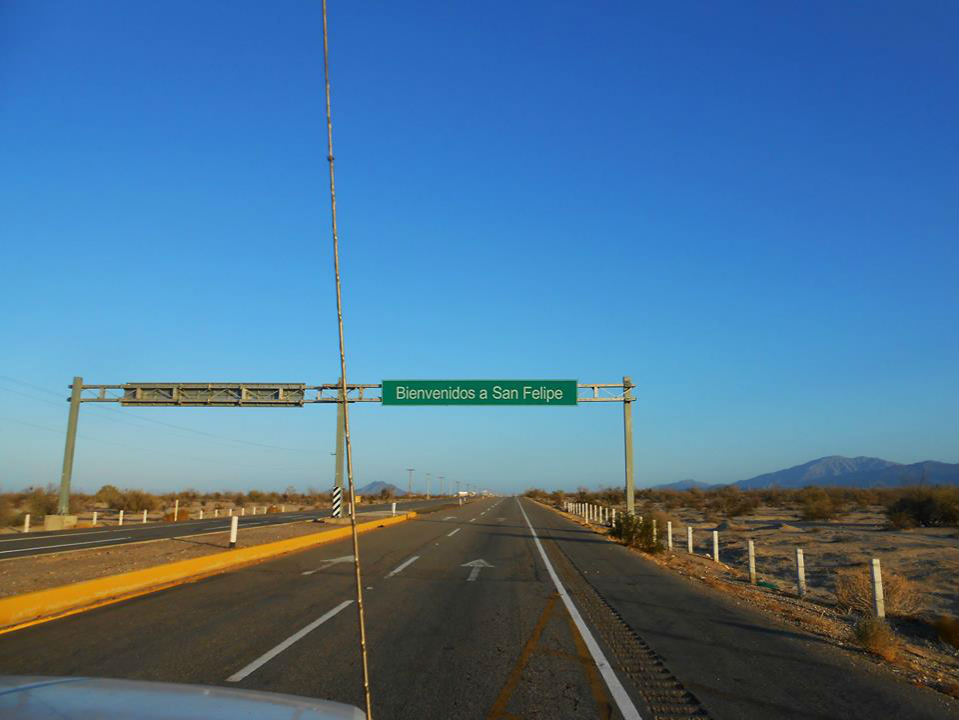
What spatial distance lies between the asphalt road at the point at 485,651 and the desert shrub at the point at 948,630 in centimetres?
303

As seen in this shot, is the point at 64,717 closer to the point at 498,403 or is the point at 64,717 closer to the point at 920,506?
the point at 498,403

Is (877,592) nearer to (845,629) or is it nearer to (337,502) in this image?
(845,629)

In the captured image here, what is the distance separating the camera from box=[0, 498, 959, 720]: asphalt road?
6.00 meters

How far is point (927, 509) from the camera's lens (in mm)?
34875

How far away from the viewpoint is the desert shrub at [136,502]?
55906 mm

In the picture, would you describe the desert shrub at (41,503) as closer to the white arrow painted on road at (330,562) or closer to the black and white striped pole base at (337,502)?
the black and white striped pole base at (337,502)

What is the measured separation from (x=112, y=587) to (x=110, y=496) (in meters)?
56.4

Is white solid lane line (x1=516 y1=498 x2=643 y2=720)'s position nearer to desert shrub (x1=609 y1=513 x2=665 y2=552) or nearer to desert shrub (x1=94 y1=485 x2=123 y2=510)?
desert shrub (x1=609 y1=513 x2=665 y2=552)

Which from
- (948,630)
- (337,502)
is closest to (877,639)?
(948,630)

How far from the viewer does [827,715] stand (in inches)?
226

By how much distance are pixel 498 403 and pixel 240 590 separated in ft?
61.0

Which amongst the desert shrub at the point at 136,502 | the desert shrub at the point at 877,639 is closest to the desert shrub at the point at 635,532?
the desert shrub at the point at 877,639

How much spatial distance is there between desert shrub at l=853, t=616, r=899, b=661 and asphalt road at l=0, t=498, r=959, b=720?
528 millimetres

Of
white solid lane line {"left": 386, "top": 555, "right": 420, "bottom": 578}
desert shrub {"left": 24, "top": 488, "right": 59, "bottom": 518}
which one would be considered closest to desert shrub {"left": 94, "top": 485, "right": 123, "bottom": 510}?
desert shrub {"left": 24, "top": 488, "right": 59, "bottom": 518}
